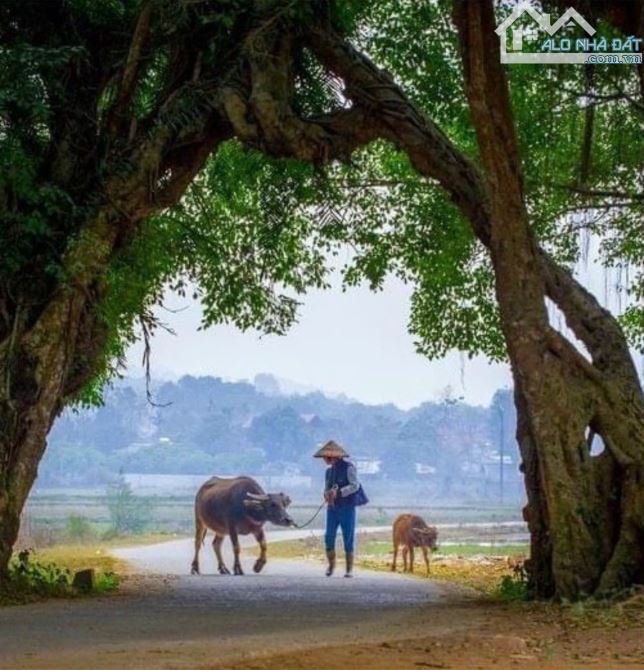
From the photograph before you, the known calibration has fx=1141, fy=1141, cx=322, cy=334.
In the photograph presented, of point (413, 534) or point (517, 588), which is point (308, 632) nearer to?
point (517, 588)

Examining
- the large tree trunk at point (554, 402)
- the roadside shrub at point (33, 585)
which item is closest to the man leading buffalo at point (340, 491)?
the roadside shrub at point (33, 585)

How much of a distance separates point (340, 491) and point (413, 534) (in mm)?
3157

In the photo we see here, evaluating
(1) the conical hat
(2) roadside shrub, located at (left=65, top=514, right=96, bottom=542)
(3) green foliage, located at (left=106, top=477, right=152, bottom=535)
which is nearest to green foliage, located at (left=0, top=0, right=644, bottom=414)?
(1) the conical hat

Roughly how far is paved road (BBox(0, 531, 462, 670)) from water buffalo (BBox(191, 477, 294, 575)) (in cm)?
132

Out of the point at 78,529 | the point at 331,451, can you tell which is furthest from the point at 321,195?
the point at 78,529

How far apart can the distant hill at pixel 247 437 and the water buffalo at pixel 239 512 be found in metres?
18.7

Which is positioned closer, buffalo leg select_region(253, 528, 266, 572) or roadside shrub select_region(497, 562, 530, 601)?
roadside shrub select_region(497, 562, 530, 601)

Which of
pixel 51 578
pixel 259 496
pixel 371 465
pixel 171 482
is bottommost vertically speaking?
pixel 51 578

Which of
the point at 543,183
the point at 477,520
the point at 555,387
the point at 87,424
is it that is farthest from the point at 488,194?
the point at 87,424

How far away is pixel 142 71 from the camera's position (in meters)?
11.4

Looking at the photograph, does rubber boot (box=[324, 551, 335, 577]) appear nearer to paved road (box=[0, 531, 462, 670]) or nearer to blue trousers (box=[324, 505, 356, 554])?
blue trousers (box=[324, 505, 356, 554])

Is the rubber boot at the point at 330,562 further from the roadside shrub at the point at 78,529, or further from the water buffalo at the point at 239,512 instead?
the roadside shrub at the point at 78,529

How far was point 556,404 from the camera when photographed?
941 cm

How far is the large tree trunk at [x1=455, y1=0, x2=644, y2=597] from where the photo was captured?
9164mm
